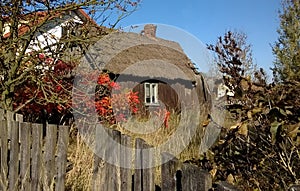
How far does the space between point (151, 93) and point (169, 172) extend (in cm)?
1837

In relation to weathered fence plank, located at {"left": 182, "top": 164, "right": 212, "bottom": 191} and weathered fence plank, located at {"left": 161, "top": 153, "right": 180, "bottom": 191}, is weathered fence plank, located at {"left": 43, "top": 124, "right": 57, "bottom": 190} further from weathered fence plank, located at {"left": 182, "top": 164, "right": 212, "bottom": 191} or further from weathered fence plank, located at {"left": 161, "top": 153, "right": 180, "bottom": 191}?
weathered fence plank, located at {"left": 182, "top": 164, "right": 212, "bottom": 191}

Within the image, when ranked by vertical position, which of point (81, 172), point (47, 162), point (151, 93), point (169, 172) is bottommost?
point (81, 172)

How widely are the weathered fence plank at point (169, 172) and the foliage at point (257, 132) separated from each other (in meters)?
0.33

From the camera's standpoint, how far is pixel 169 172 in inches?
73.7

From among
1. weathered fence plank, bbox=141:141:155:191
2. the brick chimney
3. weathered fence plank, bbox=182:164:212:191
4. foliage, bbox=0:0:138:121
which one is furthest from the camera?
the brick chimney

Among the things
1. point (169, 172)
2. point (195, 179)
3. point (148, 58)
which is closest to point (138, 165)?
point (169, 172)

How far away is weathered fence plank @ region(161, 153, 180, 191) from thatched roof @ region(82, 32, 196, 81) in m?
14.1

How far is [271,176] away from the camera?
7.66 feet

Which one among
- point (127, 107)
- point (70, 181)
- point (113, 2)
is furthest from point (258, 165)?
point (127, 107)

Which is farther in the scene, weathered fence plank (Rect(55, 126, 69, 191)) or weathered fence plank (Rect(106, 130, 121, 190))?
weathered fence plank (Rect(55, 126, 69, 191))

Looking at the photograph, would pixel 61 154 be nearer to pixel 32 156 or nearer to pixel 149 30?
pixel 32 156

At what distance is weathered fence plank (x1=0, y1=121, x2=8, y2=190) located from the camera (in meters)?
3.23

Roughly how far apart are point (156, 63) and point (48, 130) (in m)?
17.5

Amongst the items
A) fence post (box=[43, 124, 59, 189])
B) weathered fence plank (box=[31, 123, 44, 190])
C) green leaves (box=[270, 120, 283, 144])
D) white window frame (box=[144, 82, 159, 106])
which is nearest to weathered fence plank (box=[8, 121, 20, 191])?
weathered fence plank (box=[31, 123, 44, 190])
